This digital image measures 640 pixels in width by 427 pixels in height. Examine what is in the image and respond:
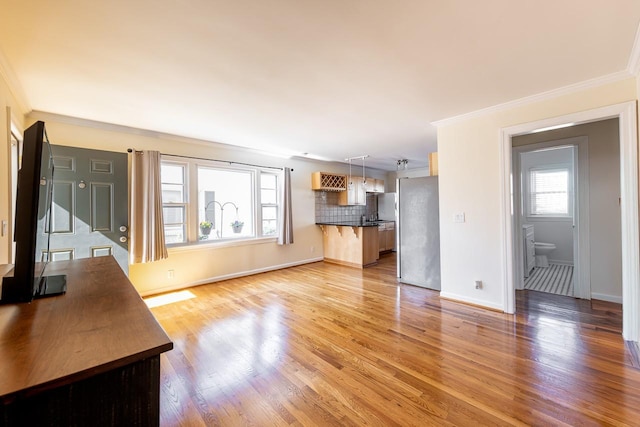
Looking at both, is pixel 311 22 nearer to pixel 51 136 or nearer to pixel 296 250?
pixel 51 136

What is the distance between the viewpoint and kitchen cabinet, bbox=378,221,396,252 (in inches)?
267

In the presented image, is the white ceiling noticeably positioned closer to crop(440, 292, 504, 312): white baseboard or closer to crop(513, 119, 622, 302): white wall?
crop(513, 119, 622, 302): white wall

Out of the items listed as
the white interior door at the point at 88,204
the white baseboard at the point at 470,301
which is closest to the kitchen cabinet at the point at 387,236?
the white baseboard at the point at 470,301

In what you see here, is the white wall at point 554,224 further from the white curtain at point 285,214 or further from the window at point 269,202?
the window at point 269,202

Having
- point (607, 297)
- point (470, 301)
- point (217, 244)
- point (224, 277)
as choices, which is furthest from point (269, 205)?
point (607, 297)

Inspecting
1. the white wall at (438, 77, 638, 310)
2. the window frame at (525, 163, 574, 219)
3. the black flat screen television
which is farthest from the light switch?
the window frame at (525, 163, 574, 219)

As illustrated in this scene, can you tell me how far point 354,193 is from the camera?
6.50 meters

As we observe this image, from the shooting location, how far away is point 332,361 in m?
2.12

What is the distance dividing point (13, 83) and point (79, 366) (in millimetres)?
2945

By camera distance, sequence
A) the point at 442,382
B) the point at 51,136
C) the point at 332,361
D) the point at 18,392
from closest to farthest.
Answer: the point at 18,392 < the point at 442,382 < the point at 332,361 < the point at 51,136

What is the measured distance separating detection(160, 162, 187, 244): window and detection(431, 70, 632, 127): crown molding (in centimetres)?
376

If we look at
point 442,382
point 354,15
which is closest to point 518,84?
point 354,15

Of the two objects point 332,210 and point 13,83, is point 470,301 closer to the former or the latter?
point 332,210

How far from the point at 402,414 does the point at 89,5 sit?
291 centimetres
